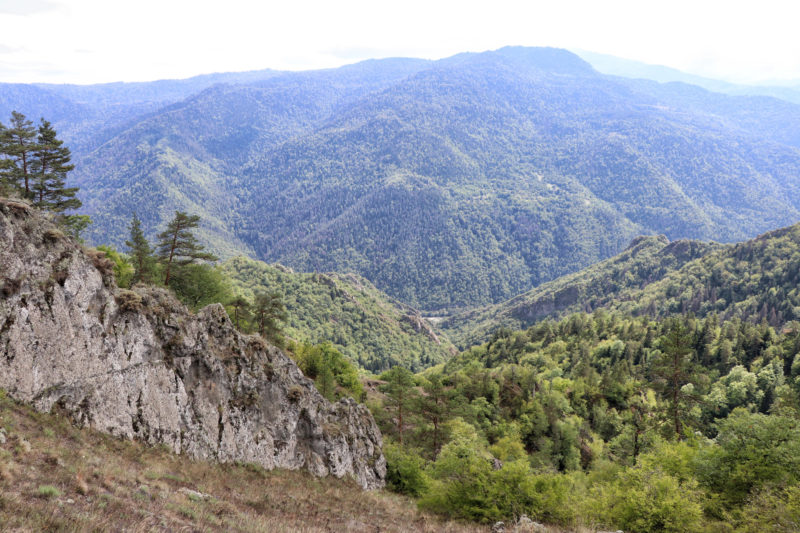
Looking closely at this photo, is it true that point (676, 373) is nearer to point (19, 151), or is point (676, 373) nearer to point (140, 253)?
point (140, 253)

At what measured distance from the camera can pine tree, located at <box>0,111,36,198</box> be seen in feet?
98.6

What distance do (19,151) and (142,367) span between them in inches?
884

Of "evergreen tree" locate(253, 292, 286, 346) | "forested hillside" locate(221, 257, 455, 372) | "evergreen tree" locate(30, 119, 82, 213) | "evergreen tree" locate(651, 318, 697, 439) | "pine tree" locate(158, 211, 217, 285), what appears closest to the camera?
"evergreen tree" locate(30, 119, 82, 213)

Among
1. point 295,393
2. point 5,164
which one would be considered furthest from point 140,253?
point 295,393

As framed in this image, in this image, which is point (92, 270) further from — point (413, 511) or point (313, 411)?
point (413, 511)

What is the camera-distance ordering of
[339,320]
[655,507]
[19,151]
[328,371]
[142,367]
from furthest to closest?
[339,320] < [328,371] < [19,151] < [142,367] < [655,507]

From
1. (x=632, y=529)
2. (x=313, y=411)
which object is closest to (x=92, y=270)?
(x=313, y=411)

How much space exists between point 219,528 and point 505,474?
52.5 feet

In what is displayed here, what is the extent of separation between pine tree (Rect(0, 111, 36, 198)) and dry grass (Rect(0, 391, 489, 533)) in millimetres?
24367

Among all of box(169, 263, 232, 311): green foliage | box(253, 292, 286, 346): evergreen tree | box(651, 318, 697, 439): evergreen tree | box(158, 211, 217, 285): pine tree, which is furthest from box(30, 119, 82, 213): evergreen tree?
box(651, 318, 697, 439): evergreen tree

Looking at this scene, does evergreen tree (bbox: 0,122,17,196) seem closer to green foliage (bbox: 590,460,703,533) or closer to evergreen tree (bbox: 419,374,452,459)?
evergreen tree (bbox: 419,374,452,459)

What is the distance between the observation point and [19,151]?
30297 mm

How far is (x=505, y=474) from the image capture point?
2289 cm

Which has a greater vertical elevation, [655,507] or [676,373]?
[655,507]
